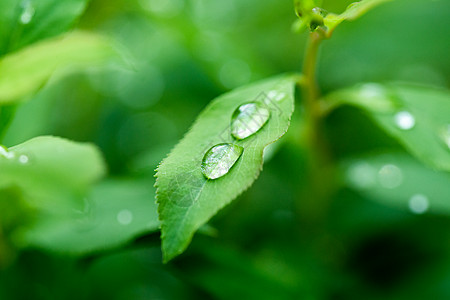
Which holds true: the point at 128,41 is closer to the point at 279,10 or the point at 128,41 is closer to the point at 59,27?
the point at 279,10

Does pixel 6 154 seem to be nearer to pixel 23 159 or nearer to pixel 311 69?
pixel 23 159

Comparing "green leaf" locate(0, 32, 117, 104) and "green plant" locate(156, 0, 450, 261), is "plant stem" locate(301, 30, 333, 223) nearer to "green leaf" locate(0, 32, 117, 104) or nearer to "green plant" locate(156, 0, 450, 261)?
"green plant" locate(156, 0, 450, 261)

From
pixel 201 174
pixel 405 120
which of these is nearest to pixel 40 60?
pixel 201 174

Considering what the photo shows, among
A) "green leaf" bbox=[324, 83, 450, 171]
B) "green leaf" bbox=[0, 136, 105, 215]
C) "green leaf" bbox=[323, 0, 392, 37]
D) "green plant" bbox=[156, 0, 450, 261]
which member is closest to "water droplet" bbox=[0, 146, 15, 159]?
"green leaf" bbox=[0, 136, 105, 215]

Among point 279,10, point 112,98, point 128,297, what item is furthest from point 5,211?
point 279,10

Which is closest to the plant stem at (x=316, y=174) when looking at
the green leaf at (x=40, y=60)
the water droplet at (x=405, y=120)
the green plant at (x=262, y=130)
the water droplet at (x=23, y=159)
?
the green plant at (x=262, y=130)

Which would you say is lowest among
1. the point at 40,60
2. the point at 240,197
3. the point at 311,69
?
the point at 240,197
